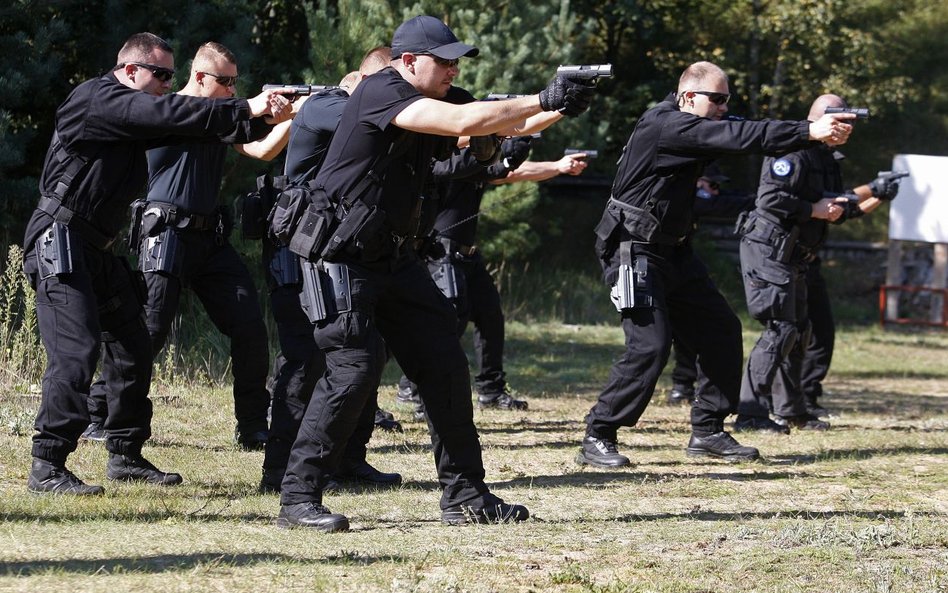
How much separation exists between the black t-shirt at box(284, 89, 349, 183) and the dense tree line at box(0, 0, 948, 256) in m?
4.45

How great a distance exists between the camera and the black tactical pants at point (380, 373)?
534cm

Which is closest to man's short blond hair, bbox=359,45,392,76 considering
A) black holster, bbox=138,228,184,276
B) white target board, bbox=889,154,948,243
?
black holster, bbox=138,228,184,276

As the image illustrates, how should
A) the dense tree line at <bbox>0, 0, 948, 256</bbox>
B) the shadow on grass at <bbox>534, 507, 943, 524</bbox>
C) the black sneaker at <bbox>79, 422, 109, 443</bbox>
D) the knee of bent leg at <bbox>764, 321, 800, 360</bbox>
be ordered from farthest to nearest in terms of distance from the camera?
the dense tree line at <bbox>0, 0, 948, 256</bbox> → the knee of bent leg at <bbox>764, 321, 800, 360</bbox> → the black sneaker at <bbox>79, 422, 109, 443</bbox> → the shadow on grass at <bbox>534, 507, 943, 524</bbox>

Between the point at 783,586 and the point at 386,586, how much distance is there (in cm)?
138

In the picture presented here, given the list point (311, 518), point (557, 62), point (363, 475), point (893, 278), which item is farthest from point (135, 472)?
point (893, 278)

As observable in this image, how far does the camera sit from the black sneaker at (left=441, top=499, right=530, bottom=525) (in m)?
5.58

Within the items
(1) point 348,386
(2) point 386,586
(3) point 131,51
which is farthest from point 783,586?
(3) point 131,51

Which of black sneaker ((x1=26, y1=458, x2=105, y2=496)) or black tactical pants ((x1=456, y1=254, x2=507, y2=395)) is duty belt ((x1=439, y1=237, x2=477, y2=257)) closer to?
black tactical pants ((x1=456, y1=254, x2=507, y2=395))

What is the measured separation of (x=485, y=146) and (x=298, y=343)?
1.55 m

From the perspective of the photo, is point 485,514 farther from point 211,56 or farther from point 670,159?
point 211,56

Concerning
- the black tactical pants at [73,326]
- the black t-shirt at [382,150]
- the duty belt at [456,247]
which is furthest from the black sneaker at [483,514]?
the duty belt at [456,247]

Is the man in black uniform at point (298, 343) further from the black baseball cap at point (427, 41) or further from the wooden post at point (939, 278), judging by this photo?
the wooden post at point (939, 278)

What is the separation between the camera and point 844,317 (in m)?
21.0

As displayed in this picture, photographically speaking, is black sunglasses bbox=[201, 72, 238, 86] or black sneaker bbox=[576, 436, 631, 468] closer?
black sunglasses bbox=[201, 72, 238, 86]
